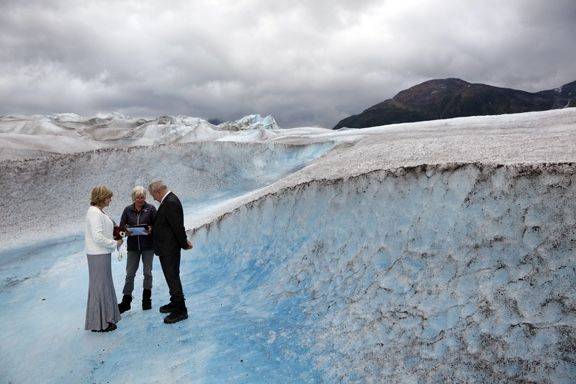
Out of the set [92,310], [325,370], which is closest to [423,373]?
[325,370]

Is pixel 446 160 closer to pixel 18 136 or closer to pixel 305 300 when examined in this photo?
pixel 305 300

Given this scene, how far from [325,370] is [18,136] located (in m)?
34.3

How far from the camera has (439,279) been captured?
586 cm

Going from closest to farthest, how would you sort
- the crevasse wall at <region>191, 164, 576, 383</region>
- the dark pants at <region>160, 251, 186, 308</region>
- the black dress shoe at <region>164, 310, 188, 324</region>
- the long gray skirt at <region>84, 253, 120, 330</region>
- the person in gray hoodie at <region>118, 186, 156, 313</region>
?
the crevasse wall at <region>191, 164, 576, 383</region>, the long gray skirt at <region>84, 253, 120, 330</region>, the dark pants at <region>160, 251, 186, 308</region>, the black dress shoe at <region>164, 310, 188, 324</region>, the person in gray hoodie at <region>118, 186, 156, 313</region>

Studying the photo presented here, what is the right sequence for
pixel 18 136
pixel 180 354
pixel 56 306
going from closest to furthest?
pixel 180 354 < pixel 56 306 < pixel 18 136

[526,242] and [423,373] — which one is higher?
[526,242]

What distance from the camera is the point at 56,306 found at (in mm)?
8906

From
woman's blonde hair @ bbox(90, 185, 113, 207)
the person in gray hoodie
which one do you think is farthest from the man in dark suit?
woman's blonde hair @ bbox(90, 185, 113, 207)

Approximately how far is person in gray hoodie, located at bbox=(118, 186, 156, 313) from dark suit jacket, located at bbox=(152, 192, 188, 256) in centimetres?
54

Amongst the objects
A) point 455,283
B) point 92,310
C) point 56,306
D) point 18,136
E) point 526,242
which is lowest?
point 56,306

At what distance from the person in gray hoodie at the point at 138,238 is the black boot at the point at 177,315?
0.91 meters

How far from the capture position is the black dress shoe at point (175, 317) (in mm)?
7043

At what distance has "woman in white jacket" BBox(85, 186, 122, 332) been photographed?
6.59 m

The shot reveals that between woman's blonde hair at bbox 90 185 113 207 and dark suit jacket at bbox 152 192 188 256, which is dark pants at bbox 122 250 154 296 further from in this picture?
woman's blonde hair at bbox 90 185 113 207
